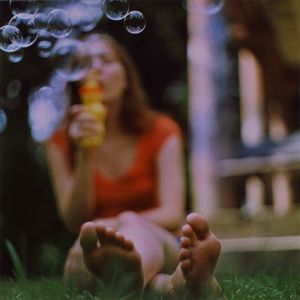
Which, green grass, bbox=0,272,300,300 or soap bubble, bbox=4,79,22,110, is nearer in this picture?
green grass, bbox=0,272,300,300

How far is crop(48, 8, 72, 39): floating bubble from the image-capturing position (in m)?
2.08

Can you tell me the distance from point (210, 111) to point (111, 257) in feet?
9.62

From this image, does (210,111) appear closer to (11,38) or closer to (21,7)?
(21,7)

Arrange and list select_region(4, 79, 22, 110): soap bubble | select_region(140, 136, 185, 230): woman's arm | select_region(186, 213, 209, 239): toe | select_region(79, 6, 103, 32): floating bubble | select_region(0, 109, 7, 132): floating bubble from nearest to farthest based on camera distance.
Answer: select_region(186, 213, 209, 239): toe < select_region(140, 136, 185, 230): woman's arm < select_region(79, 6, 103, 32): floating bubble < select_region(0, 109, 7, 132): floating bubble < select_region(4, 79, 22, 110): soap bubble

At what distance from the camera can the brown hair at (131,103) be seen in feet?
6.68

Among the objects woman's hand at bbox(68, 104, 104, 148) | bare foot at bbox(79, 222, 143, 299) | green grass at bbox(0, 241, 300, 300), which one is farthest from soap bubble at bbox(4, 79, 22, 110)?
bare foot at bbox(79, 222, 143, 299)

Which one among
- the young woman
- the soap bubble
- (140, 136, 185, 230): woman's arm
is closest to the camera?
the young woman

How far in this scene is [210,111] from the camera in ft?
13.4

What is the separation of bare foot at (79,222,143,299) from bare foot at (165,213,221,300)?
78 millimetres

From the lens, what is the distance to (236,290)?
121 cm

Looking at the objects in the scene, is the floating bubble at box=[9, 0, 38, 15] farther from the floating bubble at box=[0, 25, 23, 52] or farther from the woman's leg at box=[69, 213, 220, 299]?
the woman's leg at box=[69, 213, 220, 299]

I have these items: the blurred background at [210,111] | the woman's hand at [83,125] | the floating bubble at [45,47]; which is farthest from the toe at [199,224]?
the blurred background at [210,111]

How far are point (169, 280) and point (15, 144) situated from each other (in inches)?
153

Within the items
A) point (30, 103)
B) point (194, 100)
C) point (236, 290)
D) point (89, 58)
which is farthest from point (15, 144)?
point (236, 290)
